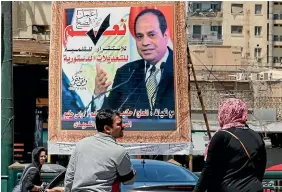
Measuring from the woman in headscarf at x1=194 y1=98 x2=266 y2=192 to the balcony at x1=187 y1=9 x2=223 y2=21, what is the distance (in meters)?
57.4

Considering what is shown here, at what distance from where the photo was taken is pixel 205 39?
2371 inches

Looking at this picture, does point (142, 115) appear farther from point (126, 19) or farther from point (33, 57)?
point (33, 57)

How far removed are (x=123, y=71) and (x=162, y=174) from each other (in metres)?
10.9

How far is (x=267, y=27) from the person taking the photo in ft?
216

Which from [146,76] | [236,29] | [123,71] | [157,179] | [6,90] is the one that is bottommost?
[157,179]

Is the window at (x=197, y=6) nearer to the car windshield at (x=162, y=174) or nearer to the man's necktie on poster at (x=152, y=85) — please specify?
the man's necktie on poster at (x=152, y=85)

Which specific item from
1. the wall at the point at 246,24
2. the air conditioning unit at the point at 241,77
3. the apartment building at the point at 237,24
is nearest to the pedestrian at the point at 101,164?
the air conditioning unit at the point at 241,77

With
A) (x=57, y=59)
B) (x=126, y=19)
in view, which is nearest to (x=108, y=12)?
(x=126, y=19)

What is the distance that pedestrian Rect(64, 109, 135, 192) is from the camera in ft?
18.2

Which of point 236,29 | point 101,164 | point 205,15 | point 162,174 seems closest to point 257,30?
point 236,29

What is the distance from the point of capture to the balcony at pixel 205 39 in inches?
2308

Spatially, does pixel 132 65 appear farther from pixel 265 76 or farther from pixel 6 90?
pixel 265 76

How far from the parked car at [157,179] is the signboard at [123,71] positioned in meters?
10.1

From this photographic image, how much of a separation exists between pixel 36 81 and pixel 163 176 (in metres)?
19.6
